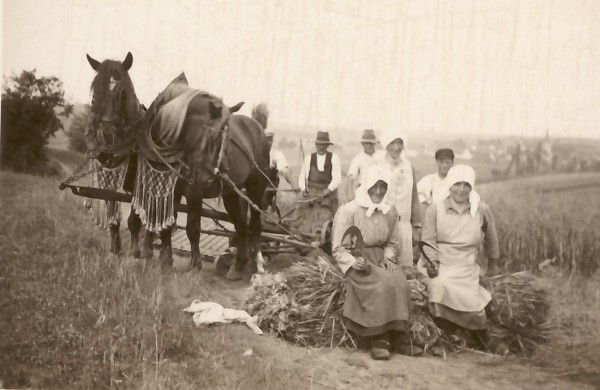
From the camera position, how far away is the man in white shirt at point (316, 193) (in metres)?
4.73

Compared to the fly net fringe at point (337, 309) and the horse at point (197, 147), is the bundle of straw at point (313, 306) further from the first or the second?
the horse at point (197, 147)

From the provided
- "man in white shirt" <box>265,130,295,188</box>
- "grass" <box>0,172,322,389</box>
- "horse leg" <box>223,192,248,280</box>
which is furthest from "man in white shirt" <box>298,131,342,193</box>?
"grass" <box>0,172,322,389</box>

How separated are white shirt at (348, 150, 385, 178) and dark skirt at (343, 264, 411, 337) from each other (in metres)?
0.88

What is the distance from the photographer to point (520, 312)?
11.9 feet

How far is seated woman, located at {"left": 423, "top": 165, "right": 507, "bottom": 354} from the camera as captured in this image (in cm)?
360

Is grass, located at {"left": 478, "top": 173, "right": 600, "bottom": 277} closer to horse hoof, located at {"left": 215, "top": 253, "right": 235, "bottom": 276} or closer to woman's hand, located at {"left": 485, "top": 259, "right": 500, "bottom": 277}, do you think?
woman's hand, located at {"left": 485, "top": 259, "right": 500, "bottom": 277}

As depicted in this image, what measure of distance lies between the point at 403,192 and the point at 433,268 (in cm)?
65

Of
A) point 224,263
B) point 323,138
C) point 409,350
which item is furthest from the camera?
point 224,263

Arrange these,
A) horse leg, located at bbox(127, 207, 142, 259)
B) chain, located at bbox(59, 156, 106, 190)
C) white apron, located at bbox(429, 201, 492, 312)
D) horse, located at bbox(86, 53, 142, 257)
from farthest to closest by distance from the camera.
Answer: horse leg, located at bbox(127, 207, 142, 259) < chain, located at bbox(59, 156, 106, 190) < horse, located at bbox(86, 53, 142, 257) < white apron, located at bbox(429, 201, 492, 312)

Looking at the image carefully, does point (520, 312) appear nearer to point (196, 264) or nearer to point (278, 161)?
point (278, 161)

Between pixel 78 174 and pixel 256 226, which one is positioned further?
pixel 256 226

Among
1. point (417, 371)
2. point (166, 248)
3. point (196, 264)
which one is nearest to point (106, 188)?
point (166, 248)

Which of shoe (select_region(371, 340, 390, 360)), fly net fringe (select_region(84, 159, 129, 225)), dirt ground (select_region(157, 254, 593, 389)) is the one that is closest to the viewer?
dirt ground (select_region(157, 254, 593, 389))

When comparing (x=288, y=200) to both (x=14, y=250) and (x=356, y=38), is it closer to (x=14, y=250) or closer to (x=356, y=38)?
(x=356, y=38)
